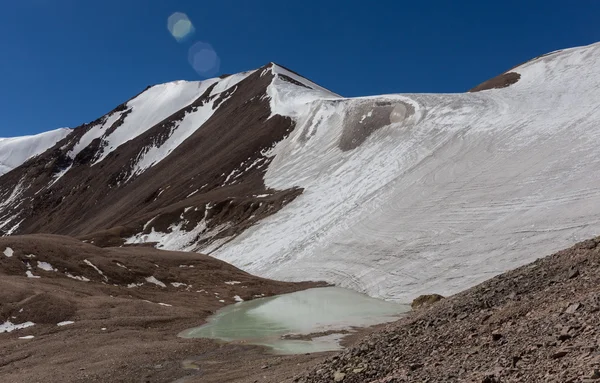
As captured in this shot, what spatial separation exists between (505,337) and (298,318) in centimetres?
2225

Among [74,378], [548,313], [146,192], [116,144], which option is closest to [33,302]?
[74,378]

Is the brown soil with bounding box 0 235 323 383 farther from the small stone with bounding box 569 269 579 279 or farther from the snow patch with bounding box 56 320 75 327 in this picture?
the small stone with bounding box 569 269 579 279

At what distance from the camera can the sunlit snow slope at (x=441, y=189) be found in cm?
3722

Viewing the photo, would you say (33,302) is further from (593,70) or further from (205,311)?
(593,70)

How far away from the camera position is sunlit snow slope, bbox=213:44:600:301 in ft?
122

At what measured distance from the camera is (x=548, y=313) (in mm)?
9562

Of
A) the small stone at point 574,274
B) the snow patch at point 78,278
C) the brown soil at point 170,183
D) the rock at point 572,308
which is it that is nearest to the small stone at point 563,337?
the rock at point 572,308

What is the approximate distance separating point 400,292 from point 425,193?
15.5 m

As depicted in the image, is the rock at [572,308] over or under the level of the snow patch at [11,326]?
under

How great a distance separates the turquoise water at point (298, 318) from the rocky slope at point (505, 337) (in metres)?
9.41

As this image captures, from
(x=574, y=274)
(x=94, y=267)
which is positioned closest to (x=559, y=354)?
(x=574, y=274)

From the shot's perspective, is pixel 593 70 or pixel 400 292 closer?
pixel 400 292

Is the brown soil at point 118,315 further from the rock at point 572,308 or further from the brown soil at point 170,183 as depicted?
A: the brown soil at point 170,183

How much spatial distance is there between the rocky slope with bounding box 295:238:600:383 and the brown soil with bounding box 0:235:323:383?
10.8 ft
